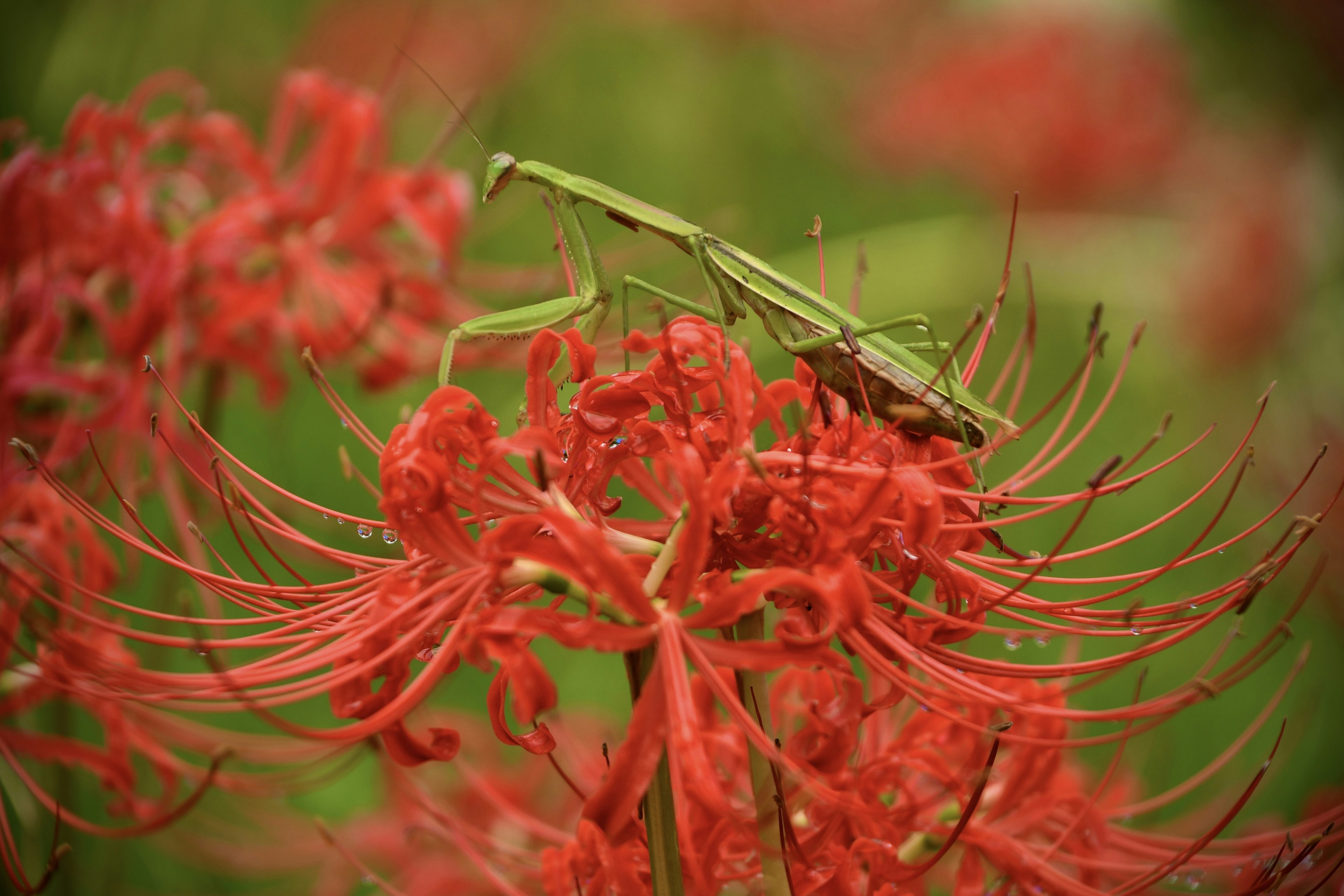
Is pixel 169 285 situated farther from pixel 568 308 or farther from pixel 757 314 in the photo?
pixel 757 314

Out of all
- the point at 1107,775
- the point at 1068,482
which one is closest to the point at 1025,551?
the point at 1068,482

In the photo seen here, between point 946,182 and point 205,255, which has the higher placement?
point 946,182

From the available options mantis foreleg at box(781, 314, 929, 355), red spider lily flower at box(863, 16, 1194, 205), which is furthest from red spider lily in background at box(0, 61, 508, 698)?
red spider lily flower at box(863, 16, 1194, 205)

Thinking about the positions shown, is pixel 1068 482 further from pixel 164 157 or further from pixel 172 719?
pixel 164 157

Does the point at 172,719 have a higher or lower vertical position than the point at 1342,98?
lower

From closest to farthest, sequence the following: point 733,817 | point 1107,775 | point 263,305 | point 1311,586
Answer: point 733,817 → point 1311,586 → point 1107,775 → point 263,305

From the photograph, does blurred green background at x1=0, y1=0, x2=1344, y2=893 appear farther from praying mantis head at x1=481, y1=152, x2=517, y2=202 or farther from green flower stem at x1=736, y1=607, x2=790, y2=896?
green flower stem at x1=736, y1=607, x2=790, y2=896

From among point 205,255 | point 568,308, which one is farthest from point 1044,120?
point 205,255

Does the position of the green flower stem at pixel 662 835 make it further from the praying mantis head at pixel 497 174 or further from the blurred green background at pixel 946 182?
the blurred green background at pixel 946 182
